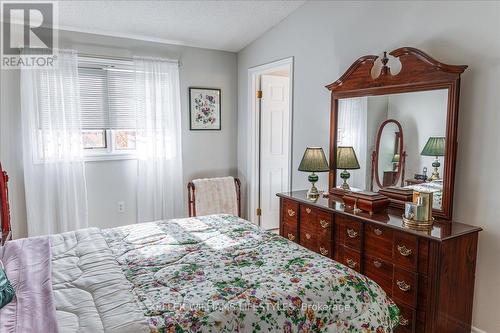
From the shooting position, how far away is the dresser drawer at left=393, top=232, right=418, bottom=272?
6.78ft

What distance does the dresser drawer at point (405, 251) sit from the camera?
2067 mm

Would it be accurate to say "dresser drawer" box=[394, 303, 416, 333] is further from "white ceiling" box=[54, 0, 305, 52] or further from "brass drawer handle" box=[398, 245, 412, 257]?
"white ceiling" box=[54, 0, 305, 52]

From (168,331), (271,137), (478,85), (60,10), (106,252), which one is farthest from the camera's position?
(271,137)

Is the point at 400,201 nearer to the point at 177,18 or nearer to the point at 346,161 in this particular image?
the point at 346,161

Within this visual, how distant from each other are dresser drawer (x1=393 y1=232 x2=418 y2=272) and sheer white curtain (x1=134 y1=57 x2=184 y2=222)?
266 centimetres

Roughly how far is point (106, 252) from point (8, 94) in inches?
93.4

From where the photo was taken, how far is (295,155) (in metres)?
3.71

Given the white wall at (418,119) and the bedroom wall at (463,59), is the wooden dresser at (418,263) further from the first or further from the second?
the white wall at (418,119)

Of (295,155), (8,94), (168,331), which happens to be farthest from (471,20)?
(8,94)

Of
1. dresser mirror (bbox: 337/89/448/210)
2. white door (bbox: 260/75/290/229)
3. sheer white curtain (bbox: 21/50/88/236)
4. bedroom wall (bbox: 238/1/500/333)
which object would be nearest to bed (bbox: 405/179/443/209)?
dresser mirror (bbox: 337/89/448/210)

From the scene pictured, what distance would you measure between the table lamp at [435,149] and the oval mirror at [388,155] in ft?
0.68

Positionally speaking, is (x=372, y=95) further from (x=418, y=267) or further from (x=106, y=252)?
(x=106, y=252)

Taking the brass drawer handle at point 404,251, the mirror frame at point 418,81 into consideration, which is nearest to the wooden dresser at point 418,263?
the brass drawer handle at point 404,251

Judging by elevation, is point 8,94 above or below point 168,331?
above
